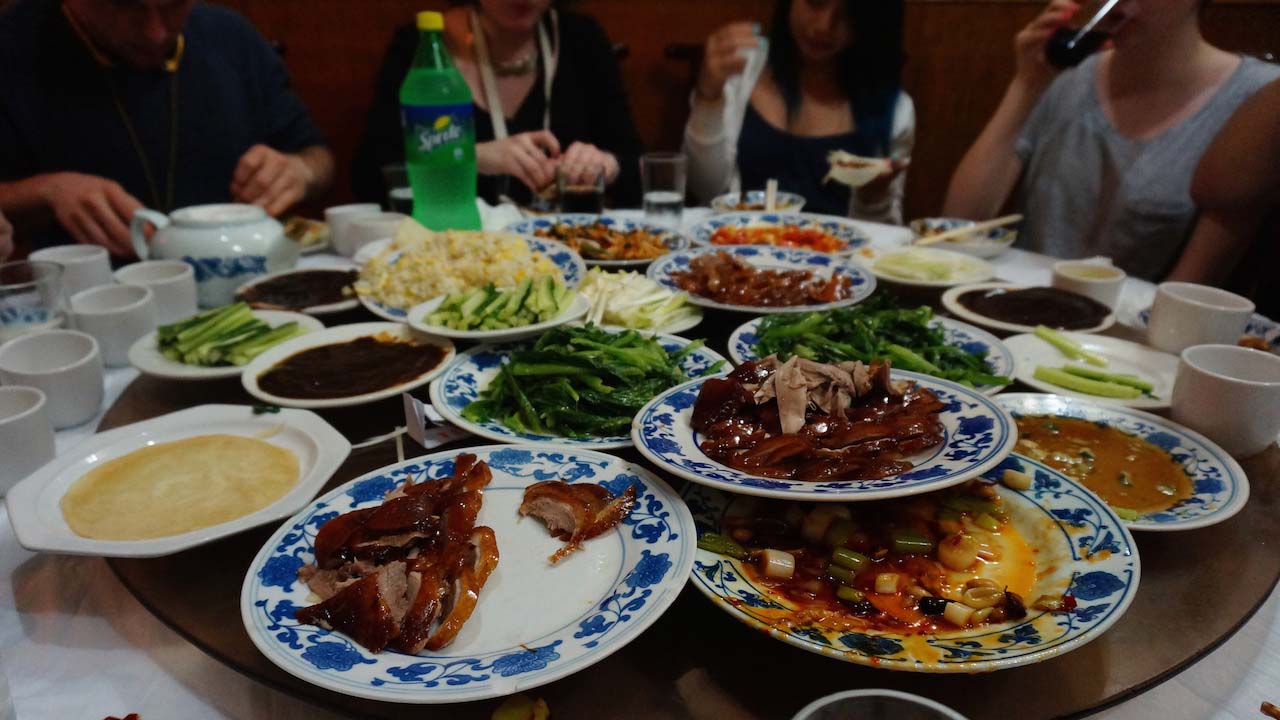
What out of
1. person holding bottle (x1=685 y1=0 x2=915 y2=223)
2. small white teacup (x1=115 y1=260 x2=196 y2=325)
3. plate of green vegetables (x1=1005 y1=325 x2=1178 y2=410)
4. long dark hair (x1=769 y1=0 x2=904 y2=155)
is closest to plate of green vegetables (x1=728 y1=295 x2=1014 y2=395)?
plate of green vegetables (x1=1005 y1=325 x2=1178 y2=410)

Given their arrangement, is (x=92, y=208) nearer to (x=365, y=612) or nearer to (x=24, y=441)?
(x=24, y=441)

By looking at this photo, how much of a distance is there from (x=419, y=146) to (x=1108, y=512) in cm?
279

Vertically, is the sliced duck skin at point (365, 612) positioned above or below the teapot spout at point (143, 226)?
below

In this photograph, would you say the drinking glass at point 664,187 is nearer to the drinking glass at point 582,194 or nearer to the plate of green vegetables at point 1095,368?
the drinking glass at point 582,194

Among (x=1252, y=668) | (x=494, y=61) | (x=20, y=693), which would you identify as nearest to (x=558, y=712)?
(x=20, y=693)

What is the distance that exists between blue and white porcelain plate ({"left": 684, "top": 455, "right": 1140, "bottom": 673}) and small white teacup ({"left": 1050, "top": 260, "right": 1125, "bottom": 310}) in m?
1.40

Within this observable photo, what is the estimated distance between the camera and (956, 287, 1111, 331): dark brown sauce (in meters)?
2.38

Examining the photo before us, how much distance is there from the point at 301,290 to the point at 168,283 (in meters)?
0.42

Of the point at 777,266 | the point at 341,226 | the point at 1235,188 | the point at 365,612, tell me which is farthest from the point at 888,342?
the point at 341,226

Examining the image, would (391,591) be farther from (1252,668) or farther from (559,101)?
(559,101)

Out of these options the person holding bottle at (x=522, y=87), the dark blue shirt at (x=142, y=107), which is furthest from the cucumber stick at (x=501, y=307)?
the dark blue shirt at (x=142, y=107)

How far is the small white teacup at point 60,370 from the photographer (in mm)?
1818

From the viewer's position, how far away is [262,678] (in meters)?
→ 1.10

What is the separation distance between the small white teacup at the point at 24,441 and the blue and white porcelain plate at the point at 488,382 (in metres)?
0.85
